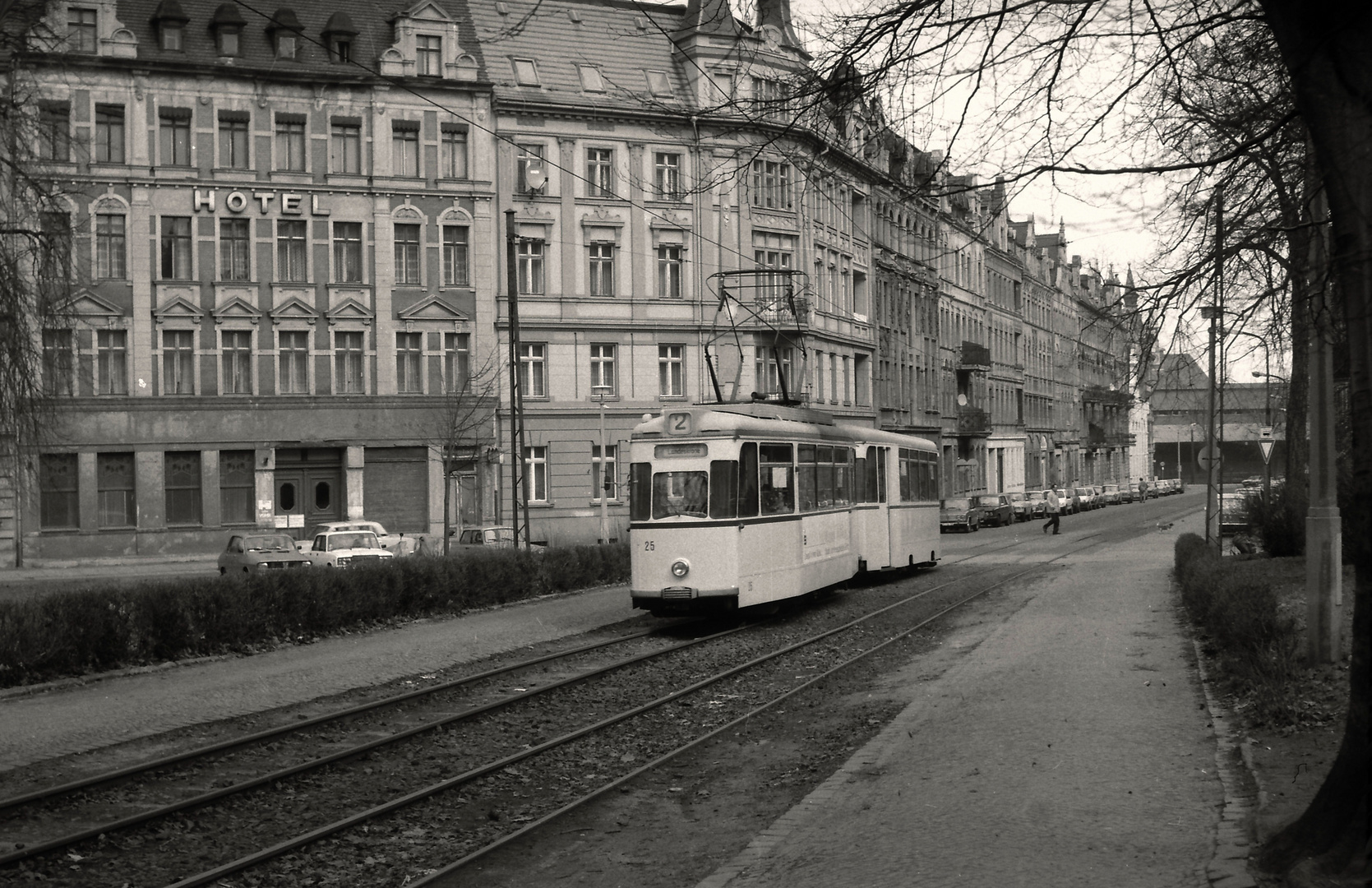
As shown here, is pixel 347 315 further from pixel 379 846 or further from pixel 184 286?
pixel 379 846

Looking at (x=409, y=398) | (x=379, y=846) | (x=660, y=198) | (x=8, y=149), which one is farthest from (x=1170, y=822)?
(x=660, y=198)

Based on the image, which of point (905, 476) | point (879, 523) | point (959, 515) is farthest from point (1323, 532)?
point (959, 515)

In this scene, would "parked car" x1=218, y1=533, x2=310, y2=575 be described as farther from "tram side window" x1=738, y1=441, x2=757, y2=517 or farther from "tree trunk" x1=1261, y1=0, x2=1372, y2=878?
"tree trunk" x1=1261, y1=0, x2=1372, y2=878

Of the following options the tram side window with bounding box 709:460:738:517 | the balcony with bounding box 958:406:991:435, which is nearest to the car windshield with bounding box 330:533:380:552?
the tram side window with bounding box 709:460:738:517

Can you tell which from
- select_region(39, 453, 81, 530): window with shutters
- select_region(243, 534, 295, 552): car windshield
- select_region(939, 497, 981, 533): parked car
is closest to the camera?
select_region(243, 534, 295, 552): car windshield

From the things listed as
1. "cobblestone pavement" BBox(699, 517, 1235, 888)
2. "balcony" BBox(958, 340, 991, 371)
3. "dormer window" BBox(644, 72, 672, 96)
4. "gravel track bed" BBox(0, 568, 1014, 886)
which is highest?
"dormer window" BBox(644, 72, 672, 96)

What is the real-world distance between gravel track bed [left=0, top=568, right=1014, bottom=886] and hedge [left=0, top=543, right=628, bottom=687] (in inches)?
155

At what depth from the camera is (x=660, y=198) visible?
168ft

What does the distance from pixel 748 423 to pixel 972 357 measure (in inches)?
2419

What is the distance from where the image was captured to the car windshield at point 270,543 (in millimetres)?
34438

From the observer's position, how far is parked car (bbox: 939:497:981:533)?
203 feet

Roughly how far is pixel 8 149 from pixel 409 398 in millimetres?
27989

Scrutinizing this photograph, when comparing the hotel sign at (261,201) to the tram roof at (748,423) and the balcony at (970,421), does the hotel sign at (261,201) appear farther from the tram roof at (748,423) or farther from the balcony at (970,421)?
the balcony at (970,421)

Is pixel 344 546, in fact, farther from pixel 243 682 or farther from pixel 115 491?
pixel 243 682
